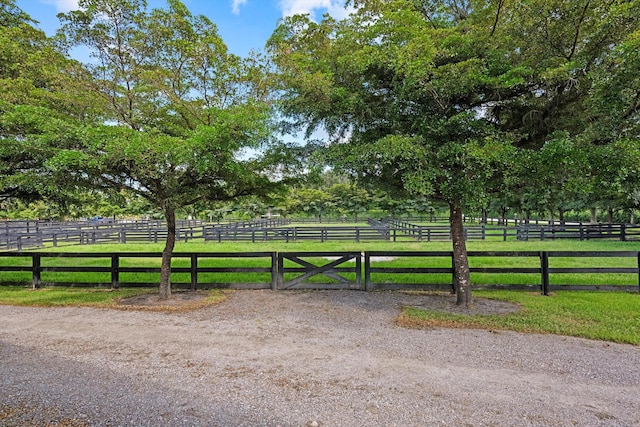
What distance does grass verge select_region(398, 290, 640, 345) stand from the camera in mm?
5414

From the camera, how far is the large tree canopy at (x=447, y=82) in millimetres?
5402

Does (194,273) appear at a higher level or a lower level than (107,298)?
higher

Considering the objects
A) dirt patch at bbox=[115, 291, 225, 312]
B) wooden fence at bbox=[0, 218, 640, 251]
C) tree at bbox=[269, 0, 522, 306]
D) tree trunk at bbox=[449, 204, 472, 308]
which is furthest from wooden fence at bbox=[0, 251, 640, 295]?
wooden fence at bbox=[0, 218, 640, 251]

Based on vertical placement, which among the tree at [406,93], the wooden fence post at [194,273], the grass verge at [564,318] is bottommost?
the grass verge at [564,318]

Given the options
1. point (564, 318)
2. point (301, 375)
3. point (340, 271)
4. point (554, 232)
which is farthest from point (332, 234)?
point (301, 375)

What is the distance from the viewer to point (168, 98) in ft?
23.2

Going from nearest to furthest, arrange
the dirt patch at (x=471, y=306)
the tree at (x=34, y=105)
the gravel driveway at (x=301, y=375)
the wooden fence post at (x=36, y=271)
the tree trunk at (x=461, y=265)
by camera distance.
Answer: the gravel driveway at (x=301, y=375), the tree at (x=34, y=105), the dirt patch at (x=471, y=306), the tree trunk at (x=461, y=265), the wooden fence post at (x=36, y=271)

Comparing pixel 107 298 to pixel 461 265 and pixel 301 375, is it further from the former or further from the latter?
pixel 461 265

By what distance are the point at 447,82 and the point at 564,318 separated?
4.37 metres

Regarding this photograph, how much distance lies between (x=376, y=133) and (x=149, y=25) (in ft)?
15.5

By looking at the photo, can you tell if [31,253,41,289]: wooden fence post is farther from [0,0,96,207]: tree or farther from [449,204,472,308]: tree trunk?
[449,204,472,308]: tree trunk

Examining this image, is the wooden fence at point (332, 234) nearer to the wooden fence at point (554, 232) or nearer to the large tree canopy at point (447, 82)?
the wooden fence at point (554, 232)

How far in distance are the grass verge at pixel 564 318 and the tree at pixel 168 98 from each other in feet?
14.1

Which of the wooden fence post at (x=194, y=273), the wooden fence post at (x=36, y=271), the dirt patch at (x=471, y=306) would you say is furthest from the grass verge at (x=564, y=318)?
the wooden fence post at (x=36, y=271)
